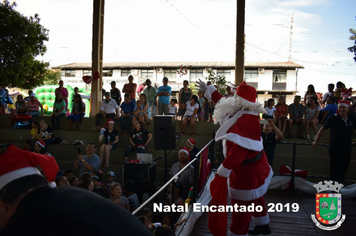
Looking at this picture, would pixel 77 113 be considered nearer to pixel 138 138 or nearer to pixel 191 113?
pixel 138 138

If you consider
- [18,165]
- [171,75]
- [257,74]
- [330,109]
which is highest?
[257,74]

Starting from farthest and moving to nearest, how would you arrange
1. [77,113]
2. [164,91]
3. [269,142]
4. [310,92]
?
[77,113] < [164,91] < [310,92] < [269,142]

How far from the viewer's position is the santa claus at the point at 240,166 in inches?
127

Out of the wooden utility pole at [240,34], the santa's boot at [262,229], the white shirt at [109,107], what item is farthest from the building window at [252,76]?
the santa's boot at [262,229]

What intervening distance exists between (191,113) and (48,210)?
8148 mm

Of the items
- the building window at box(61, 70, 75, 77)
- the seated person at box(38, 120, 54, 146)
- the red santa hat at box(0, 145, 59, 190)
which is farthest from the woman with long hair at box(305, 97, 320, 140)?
the building window at box(61, 70, 75, 77)

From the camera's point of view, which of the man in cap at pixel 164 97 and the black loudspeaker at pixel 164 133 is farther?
the man in cap at pixel 164 97

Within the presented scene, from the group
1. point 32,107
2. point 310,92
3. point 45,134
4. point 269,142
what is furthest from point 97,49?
point 269,142

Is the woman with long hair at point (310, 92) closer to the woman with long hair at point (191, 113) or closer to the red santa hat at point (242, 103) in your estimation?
the woman with long hair at point (191, 113)

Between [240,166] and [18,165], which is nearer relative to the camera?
[18,165]

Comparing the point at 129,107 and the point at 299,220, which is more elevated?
the point at 129,107

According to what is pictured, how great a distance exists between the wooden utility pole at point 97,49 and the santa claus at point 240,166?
7878mm

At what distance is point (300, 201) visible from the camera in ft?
16.9

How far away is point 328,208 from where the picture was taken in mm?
4117
